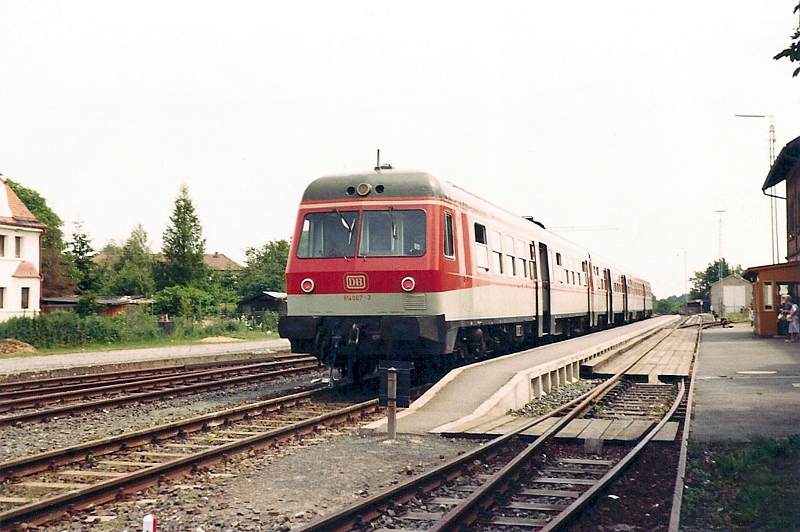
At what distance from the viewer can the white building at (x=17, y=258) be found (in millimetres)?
41219

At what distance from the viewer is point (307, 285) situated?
42.3 feet

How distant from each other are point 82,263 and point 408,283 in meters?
71.9

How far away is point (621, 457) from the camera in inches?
346

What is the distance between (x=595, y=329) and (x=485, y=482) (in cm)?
2759

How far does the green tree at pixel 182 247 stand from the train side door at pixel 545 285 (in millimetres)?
57302

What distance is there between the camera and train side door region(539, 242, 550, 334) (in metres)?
20.5

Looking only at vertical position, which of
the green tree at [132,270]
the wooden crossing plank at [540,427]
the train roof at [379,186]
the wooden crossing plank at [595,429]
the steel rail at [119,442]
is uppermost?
the green tree at [132,270]

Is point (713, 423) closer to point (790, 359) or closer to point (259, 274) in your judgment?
point (790, 359)

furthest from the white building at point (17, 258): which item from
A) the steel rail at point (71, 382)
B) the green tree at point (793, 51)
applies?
the green tree at point (793, 51)

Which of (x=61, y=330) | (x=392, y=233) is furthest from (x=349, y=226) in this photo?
(x=61, y=330)

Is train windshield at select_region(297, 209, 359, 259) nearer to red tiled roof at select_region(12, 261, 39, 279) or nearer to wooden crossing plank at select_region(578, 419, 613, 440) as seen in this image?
wooden crossing plank at select_region(578, 419, 613, 440)

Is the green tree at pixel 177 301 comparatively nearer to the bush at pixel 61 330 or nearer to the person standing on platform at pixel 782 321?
the bush at pixel 61 330

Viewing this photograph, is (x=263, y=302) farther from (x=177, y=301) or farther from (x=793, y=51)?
(x=793, y=51)

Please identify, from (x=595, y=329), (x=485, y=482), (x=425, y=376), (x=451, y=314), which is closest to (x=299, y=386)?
(x=425, y=376)
